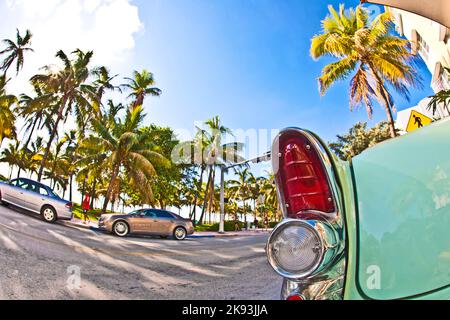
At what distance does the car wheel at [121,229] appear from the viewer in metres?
1.03

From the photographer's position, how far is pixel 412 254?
1.67ft

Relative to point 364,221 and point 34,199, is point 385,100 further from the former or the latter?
point 34,199

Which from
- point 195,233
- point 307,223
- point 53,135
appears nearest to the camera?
point 307,223

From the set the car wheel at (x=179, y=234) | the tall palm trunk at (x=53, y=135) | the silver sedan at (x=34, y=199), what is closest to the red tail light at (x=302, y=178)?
the car wheel at (x=179, y=234)

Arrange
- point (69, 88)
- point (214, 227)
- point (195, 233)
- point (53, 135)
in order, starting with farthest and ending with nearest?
point (53, 135) → point (69, 88) → point (214, 227) → point (195, 233)

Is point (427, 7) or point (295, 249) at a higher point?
point (427, 7)

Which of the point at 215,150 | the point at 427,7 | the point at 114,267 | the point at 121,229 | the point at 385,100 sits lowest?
the point at 114,267

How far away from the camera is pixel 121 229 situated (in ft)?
3.46

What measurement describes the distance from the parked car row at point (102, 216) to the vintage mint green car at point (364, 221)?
1.96 ft

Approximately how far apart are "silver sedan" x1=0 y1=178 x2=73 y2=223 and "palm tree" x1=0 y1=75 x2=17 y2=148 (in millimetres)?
537

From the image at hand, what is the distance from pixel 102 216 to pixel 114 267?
321mm

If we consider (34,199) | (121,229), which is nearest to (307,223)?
(121,229)
